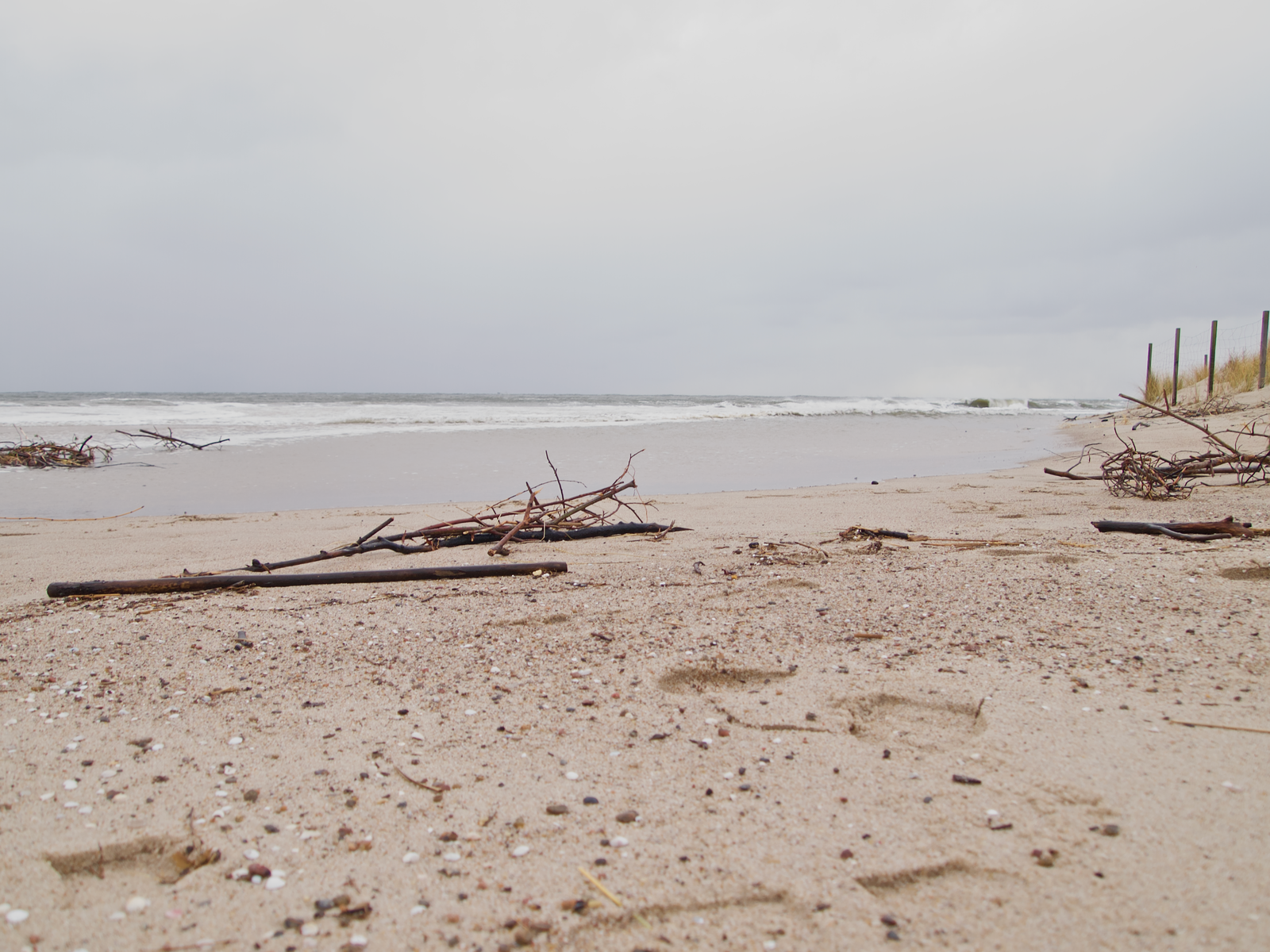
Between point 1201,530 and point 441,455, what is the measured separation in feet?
29.1

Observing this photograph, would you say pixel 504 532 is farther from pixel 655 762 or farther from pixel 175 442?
pixel 175 442

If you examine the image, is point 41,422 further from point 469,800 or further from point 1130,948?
point 1130,948

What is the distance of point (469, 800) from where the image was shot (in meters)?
1.50

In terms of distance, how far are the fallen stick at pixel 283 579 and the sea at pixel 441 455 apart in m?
1.12

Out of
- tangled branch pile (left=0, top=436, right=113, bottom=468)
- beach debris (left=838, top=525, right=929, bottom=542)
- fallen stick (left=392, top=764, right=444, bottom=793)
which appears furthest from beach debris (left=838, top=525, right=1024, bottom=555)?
tangled branch pile (left=0, top=436, right=113, bottom=468)

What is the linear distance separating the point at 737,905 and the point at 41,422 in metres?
21.2

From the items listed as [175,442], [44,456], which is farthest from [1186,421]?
[175,442]

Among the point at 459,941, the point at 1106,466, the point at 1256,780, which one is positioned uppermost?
the point at 1106,466

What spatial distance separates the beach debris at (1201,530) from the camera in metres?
3.31

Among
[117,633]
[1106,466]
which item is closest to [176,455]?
[117,633]

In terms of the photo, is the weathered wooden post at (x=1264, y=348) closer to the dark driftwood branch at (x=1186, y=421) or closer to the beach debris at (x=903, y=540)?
the dark driftwood branch at (x=1186, y=421)

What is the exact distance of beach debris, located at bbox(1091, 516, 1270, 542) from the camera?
Result: 331 cm

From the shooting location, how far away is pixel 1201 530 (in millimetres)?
3408

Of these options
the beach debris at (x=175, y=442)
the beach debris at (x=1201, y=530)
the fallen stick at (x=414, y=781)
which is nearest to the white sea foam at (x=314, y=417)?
the beach debris at (x=175, y=442)
